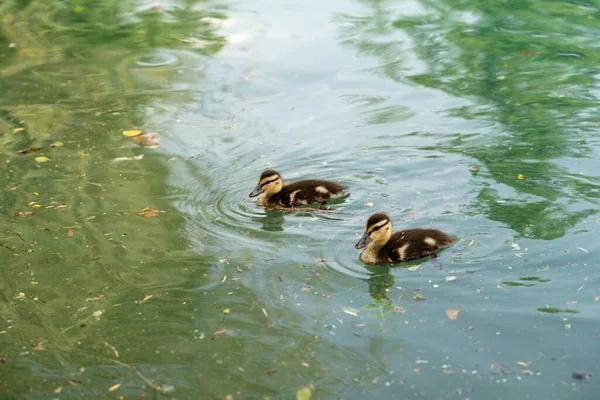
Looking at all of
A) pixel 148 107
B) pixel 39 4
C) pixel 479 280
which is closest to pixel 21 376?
pixel 479 280

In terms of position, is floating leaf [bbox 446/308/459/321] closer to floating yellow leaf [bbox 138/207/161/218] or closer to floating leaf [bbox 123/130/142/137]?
floating yellow leaf [bbox 138/207/161/218]

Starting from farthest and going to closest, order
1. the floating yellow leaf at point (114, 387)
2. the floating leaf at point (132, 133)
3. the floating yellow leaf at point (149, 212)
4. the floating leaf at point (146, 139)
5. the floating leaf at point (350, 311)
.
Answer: the floating leaf at point (132, 133) < the floating leaf at point (146, 139) < the floating yellow leaf at point (149, 212) < the floating leaf at point (350, 311) < the floating yellow leaf at point (114, 387)

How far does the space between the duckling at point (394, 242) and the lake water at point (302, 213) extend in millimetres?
90

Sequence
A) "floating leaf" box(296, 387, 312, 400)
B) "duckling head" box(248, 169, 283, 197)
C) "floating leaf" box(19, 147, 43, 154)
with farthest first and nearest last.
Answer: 1. "floating leaf" box(19, 147, 43, 154)
2. "duckling head" box(248, 169, 283, 197)
3. "floating leaf" box(296, 387, 312, 400)

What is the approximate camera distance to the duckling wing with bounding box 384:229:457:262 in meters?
5.16

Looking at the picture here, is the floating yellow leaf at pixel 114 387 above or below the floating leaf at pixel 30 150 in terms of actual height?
above

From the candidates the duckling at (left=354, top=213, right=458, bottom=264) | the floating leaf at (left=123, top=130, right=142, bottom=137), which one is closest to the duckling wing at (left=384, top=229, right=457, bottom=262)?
the duckling at (left=354, top=213, right=458, bottom=264)

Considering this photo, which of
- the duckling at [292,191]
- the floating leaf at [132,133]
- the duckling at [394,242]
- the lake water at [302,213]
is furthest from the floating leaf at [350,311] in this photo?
the floating leaf at [132,133]

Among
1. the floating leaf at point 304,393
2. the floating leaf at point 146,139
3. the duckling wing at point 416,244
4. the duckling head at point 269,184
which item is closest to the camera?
the floating leaf at point 304,393

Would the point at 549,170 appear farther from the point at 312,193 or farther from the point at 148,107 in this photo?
the point at 148,107

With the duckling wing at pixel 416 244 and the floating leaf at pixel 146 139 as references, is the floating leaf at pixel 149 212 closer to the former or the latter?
the floating leaf at pixel 146 139

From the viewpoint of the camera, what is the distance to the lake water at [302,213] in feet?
13.8

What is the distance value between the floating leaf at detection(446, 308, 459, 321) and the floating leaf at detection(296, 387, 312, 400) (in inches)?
38.5

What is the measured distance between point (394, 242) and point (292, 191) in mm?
1178
